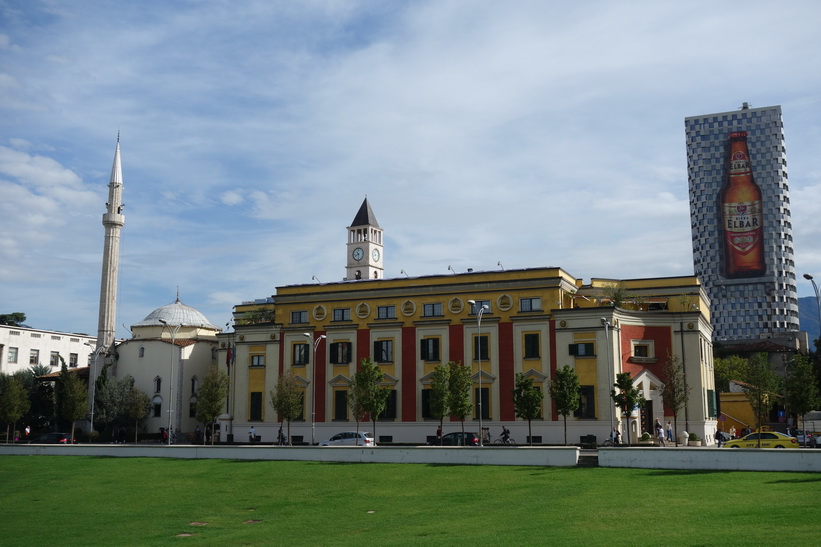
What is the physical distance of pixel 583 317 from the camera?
5794cm

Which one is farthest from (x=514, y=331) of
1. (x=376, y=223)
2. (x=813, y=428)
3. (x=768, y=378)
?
(x=376, y=223)

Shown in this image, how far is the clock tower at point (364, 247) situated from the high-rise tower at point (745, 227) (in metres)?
84.2

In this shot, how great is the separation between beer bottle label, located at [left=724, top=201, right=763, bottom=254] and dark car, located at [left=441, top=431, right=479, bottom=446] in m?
123

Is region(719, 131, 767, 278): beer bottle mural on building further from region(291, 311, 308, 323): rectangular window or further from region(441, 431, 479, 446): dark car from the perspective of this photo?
Answer: region(441, 431, 479, 446): dark car

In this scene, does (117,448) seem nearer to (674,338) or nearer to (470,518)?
(470,518)

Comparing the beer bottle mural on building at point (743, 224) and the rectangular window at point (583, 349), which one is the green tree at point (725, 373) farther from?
the beer bottle mural on building at point (743, 224)

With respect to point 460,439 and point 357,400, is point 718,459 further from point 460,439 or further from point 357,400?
point 357,400

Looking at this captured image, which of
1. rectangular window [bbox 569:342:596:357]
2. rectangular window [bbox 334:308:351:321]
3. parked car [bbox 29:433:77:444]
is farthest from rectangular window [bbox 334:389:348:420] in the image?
parked car [bbox 29:433:77:444]

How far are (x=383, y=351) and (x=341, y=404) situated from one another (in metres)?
5.35

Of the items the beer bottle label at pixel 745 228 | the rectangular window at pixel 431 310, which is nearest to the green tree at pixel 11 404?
the rectangular window at pixel 431 310

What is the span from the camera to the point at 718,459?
33.6 metres

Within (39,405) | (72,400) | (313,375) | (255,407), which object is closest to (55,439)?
(72,400)

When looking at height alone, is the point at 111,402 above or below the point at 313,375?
below

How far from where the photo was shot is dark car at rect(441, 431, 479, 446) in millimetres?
52062
